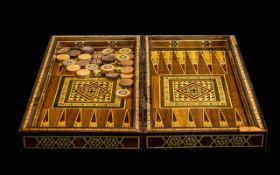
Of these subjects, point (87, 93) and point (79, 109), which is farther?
point (87, 93)

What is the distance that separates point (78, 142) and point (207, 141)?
1154 mm

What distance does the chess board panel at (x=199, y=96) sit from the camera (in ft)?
19.1

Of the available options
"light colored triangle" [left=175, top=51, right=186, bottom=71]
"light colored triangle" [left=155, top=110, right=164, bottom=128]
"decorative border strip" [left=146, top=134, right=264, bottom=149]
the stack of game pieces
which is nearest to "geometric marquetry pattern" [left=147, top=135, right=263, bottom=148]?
"decorative border strip" [left=146, top=134, right=264, bottom=149]

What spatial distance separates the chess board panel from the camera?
5836mm

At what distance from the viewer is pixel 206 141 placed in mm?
5848

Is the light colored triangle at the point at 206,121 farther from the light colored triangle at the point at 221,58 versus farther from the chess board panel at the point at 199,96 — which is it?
the light colored triangle at the point at 221,58

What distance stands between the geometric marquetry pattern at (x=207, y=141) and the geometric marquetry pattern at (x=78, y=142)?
259mm

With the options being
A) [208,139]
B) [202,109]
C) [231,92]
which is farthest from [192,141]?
[231,92]

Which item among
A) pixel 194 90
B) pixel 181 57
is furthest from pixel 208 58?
pixel 194 90

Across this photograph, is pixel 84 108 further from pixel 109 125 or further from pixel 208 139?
pixel 208 139

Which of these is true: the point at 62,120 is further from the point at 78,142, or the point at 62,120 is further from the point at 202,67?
the point at 202,67

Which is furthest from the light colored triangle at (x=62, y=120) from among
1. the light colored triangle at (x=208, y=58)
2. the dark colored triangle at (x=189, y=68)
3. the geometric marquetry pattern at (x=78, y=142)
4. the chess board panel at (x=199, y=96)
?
the light colored triangle at (x=208, y=58)

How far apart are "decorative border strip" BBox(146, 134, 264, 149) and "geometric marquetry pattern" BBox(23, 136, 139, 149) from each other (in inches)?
8.8

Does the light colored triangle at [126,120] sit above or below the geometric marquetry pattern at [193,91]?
below
